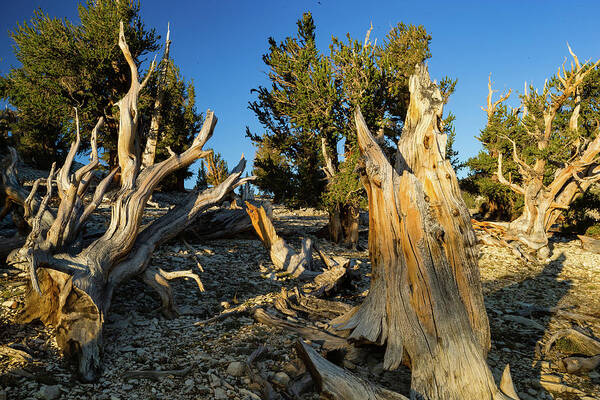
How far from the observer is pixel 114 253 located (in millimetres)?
6055

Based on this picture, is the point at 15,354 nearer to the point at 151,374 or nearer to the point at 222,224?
the point at 151,374

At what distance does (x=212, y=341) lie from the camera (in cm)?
509

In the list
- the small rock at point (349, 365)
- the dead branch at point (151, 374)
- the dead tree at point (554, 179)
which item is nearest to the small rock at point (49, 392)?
the dead branch at point (151, 374)

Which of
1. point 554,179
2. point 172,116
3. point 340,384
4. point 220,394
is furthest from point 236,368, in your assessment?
point 172,116

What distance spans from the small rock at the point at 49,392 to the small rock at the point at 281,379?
2200 millimetres

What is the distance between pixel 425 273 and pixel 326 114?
10039 mm

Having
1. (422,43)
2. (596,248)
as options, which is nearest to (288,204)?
(422,43)

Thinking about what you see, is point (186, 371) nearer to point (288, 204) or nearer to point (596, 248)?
point (288, 204)

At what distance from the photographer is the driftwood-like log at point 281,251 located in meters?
9.34

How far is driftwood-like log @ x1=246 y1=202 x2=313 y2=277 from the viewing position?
9336mm

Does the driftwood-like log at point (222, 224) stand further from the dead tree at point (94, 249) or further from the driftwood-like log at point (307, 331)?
the driftwood-like log at point (307, 331)

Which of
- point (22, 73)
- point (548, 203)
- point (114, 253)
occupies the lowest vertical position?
point (114, 253)

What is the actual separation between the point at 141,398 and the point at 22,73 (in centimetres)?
2124

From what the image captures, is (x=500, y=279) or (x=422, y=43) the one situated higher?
(x=422, y=43)
